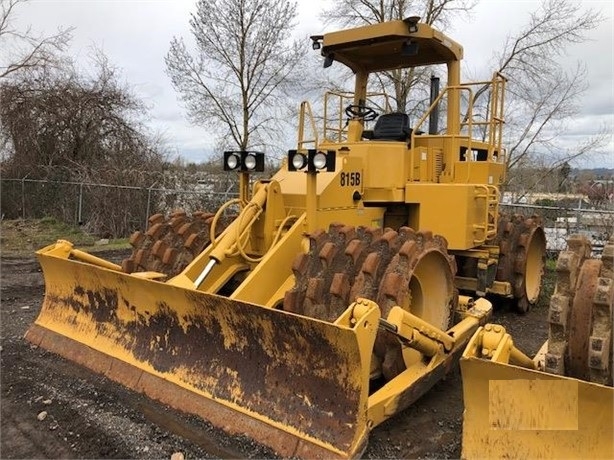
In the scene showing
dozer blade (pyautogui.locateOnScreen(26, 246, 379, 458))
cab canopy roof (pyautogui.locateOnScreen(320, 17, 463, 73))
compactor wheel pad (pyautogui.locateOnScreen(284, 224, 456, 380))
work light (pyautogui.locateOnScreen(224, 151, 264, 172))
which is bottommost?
dozer blade (pyautogui.locateOnScreen(26, 246, 379, 458))

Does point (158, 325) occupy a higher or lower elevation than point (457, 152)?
lower

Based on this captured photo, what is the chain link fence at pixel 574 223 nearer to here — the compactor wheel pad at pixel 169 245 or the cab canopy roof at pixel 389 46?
the cab canopy roof at pixel 389 46

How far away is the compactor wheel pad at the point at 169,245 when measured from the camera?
18.0ft

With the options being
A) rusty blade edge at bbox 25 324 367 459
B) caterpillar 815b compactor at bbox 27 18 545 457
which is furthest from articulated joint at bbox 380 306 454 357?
rusty blade edge at bbox 25 324 367 459

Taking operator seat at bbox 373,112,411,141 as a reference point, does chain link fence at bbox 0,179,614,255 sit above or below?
below

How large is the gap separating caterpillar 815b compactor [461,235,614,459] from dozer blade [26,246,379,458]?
685 millimetres

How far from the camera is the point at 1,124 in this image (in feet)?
57.3

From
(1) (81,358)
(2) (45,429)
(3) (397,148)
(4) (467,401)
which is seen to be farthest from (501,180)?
(2) (45,429)

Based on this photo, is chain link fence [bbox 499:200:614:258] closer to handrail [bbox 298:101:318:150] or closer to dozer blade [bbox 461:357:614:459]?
handrail [bbox 298:101:318:150]

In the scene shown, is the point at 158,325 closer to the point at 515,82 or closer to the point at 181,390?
the point at 181,390

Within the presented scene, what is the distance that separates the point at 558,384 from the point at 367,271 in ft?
4.94

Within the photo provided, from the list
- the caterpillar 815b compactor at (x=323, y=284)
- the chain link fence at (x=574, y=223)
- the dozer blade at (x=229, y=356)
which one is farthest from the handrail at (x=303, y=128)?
the chain link fence at (x=574, y=223)

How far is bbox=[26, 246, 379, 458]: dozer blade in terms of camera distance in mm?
3373

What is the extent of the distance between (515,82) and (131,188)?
11.9 metres
